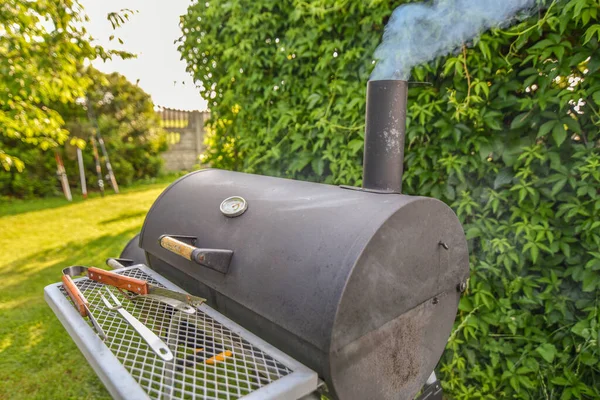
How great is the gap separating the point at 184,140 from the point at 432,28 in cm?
993

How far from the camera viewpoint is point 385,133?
5.21 feet

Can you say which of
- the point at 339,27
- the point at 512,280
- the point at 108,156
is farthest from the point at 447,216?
the point at 108,156

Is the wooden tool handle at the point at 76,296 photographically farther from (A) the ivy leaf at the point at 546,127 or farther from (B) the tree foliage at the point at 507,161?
(A) the ivy leaf at the point at 546,127

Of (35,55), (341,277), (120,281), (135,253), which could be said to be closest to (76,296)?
(120,281)

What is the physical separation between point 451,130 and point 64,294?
205 cm

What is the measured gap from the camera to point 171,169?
10625mm

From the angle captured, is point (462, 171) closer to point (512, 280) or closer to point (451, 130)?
point (451, 130)

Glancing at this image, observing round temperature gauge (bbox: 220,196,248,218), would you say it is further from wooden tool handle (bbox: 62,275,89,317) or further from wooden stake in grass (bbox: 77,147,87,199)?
wooden stake in grass (bbox: 77,147,87,199)

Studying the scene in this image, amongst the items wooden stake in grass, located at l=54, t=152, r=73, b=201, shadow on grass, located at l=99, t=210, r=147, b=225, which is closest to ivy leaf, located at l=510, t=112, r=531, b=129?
shadow on grass, located at l=99, t=210, r=147, b=225

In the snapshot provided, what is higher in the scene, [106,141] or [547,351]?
[106,141]

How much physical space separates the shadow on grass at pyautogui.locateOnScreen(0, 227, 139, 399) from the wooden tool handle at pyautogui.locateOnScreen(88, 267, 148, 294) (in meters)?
1.26

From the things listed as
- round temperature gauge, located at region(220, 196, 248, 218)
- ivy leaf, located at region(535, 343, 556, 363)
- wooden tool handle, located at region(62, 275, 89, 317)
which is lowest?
ivy leaf, located at region(535, 343, 556, 363)

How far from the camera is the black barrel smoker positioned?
1109 mm

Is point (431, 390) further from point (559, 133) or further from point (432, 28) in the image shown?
point (432, 28)
